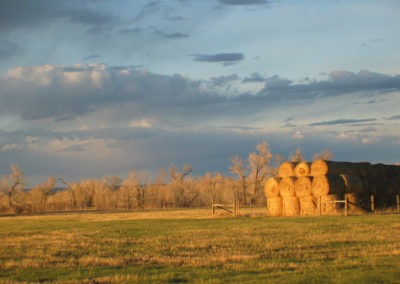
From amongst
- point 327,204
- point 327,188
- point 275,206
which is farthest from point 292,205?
point 327,188

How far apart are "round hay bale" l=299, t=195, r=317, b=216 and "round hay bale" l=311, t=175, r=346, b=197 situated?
1.69ft

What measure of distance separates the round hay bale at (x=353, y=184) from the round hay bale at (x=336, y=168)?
694mm

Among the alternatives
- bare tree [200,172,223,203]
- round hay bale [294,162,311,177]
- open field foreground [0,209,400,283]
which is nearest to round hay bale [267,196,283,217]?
round hay bale [294,162,311,177]

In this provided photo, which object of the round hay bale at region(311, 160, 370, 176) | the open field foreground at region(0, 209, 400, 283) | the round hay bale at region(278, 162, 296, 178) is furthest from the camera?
the round hay bale at region(278, 162, 296, 178)

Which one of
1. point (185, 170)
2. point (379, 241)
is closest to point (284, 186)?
point (379, 241)

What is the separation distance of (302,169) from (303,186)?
65.1 inches

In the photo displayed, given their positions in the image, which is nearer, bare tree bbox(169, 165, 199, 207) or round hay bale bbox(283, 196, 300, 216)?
round hay bale bbox(283, 196, 300, 216)

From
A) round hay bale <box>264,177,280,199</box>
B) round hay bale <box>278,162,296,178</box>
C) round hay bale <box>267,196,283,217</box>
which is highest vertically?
round hay bale <box>278,162,296,178</box>

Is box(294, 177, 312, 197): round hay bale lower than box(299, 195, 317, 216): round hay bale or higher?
higher

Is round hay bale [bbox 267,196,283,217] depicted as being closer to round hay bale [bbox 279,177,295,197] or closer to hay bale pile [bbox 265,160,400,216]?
hay bale pile [bbox 265,160,400,216]

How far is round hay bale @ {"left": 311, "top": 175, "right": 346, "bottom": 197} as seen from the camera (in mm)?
A: 34594

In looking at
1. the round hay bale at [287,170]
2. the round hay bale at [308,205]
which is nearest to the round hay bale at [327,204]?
the round hay bale at [308,205]

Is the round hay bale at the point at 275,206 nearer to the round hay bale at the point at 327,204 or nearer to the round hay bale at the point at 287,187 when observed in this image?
the round hay bale at the point at 287,187

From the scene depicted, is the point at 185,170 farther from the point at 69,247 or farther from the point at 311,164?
the point at 69,247
